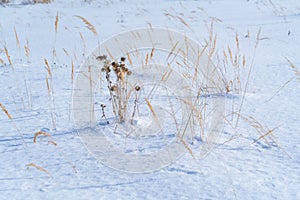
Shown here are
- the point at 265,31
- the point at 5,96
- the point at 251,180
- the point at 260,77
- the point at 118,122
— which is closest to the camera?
the point at 251,180

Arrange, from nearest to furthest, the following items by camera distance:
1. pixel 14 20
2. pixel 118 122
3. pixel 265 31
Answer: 1. pixel 118 122
2. pixel 265 31
3. pixel 14 20

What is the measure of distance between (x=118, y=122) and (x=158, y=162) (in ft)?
1.32

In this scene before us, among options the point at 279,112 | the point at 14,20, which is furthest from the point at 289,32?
the point at 14,20

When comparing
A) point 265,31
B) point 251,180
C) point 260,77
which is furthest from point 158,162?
point 265,31

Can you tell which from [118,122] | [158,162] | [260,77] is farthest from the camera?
[260,77]

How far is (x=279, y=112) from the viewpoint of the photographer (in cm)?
163

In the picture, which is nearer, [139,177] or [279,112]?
[139,177]

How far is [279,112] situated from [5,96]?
4.79 feet

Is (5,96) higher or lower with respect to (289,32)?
lower

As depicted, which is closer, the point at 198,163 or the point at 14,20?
the point at 198,163

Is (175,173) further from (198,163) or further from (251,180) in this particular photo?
(251,180)

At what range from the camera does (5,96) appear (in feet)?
6.39

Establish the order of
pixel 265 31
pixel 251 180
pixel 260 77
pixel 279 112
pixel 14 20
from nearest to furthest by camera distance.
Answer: pixel 251 180 → pixel 279 112 → pixel 260 77 → pixel 265 31 → pixel 14 20

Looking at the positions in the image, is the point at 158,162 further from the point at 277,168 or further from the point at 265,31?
the point at 265,31
